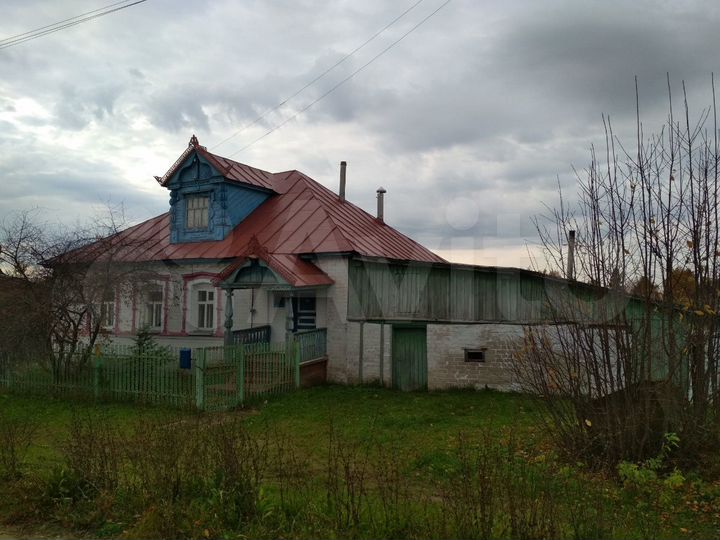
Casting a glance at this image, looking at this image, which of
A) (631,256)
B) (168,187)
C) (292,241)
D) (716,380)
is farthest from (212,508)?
(168,187)

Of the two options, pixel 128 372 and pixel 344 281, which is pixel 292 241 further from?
pixel 128 372

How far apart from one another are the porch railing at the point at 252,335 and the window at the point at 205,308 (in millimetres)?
2489

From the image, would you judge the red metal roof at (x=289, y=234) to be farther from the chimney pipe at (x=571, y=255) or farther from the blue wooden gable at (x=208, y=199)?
the chimney pipe at (x=571, y=255)

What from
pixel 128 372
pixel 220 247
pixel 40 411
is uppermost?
pixel 220 247

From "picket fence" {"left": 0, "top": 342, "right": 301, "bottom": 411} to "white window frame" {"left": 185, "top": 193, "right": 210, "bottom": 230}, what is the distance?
6.36 meters

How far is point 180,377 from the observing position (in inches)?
454

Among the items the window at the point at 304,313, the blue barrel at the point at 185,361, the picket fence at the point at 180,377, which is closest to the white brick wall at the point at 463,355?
the picket fence at the point at 180,377

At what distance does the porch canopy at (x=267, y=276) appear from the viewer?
1302 cm

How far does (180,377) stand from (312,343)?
144 inches

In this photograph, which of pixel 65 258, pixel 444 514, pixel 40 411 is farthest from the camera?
pixel 65 258

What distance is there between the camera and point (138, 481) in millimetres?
5320

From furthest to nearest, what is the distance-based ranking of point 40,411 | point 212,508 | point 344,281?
point 344,281
point 40,411
point 212,508

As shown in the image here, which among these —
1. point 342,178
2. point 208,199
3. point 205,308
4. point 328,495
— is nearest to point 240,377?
point 205,308

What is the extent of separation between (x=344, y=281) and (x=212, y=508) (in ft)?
32.7
